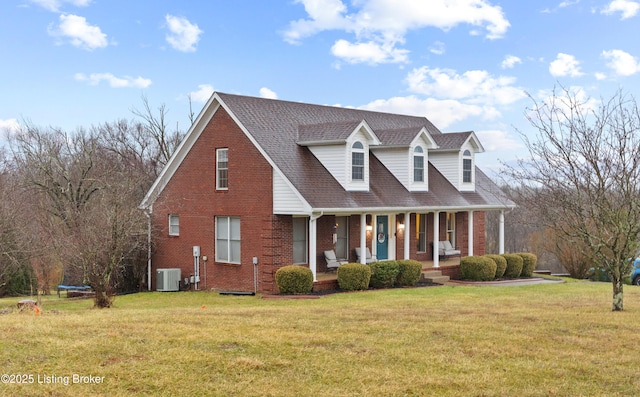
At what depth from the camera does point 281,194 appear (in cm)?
2300

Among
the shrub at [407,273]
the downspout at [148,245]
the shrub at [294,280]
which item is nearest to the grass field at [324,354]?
the shrub at [294,280]

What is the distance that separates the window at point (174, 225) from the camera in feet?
87.9

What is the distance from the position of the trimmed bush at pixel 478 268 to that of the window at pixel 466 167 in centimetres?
484

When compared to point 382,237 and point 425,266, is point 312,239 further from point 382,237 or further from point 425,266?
point 425,266

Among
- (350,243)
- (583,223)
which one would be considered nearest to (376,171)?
(350,243)

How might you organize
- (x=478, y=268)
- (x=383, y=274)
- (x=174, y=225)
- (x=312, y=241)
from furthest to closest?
1. (x=478, y=268)
2. (x=174, y=225)
3. (x=383, y=274)
4. (x=312, y=241)

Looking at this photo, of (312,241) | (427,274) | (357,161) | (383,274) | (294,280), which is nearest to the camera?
(294,280)

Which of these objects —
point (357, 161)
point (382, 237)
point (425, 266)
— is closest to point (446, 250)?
point (425, 266)

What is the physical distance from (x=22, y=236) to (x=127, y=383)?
788 inches

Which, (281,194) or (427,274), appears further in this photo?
(427,274)

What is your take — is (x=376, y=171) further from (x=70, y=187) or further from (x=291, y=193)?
(x=70, y=187)

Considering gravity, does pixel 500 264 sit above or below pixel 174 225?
below

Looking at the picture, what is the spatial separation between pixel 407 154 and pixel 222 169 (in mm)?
7816

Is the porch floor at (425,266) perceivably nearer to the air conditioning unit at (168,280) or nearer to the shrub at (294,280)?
the shrub at (294,280)
